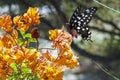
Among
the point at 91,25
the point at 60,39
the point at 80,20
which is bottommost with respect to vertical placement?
the point at 60,39

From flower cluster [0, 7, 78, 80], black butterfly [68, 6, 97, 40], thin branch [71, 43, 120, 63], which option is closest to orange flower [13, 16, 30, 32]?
flower cluster [0, 7, 78, 80]

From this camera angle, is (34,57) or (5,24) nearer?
(34,57)

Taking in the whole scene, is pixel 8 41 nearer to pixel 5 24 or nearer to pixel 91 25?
pixel 5 24

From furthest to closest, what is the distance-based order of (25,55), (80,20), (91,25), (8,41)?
(91,25) → (80,20) → (8,41) → (25,55)

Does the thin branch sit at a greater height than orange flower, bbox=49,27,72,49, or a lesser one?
greater

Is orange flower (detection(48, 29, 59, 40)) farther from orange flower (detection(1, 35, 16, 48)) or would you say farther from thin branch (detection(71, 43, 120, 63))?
thin branch (detection(71, 43, 120, 63))

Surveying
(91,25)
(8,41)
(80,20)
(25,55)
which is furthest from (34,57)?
(91,25)

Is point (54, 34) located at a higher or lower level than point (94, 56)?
lower

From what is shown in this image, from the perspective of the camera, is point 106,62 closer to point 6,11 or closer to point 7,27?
point 6,11

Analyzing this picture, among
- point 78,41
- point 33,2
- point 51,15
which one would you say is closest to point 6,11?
point 33,2
